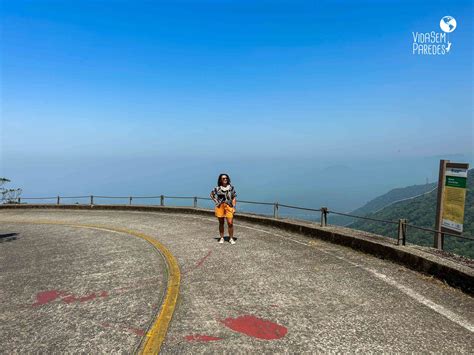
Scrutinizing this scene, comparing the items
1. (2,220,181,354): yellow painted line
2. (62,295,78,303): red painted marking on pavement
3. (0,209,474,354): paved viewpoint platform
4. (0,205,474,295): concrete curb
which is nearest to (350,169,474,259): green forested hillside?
(0,205,474,295): concrete curb

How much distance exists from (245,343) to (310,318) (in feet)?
A: 3.57

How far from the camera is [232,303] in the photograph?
15.6ft

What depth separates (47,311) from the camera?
4.66 m

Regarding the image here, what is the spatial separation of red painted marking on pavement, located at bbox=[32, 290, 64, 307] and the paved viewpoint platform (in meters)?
0.02

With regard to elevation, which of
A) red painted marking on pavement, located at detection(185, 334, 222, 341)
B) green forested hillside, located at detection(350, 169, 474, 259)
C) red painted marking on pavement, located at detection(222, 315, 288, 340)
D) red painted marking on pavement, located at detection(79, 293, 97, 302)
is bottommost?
green forested hillside, located at detection(350, 169, 474, 259)

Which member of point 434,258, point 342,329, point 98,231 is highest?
point 434,258

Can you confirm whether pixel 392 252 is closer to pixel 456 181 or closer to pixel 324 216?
pixel 456 181

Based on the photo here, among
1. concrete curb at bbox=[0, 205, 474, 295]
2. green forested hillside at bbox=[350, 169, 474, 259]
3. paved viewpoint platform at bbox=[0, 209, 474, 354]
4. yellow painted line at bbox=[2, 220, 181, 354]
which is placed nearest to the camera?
yellow painted line at bbox=[2, 220, 181, 354]

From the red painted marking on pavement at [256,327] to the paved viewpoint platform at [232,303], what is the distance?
0.01 meters

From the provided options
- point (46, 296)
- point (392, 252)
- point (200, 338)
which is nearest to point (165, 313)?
point (200, 338)

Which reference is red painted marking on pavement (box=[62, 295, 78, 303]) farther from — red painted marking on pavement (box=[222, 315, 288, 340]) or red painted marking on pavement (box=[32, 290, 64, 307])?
red painted marking on pavement (box=[222, 315, 288, 340])

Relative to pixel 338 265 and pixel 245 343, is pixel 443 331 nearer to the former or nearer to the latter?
pixel 245 343

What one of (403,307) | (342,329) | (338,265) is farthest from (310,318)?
(338,265)

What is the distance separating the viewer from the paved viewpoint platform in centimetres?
366
